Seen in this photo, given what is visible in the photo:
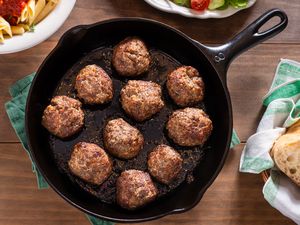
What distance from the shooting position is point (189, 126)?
7.42ft

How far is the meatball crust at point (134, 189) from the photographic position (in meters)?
2.20

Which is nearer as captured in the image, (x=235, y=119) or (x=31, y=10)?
(x=31, y=10)

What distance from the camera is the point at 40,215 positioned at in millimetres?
2383

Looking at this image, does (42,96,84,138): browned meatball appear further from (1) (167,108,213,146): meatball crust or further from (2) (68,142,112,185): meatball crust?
(1) (167,108,213,146): meatball crust

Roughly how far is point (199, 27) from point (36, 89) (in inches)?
34.7

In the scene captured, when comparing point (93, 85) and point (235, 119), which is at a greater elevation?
point (93, 85)

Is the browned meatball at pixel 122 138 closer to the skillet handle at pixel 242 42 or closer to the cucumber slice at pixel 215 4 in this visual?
the skillet handle at pixel 242 42

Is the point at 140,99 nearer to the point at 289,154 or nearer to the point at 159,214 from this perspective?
the point at 159,214

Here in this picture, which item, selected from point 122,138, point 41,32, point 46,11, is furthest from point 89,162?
point 46,11

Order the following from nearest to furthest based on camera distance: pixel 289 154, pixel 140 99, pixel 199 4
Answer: pixel 289 154, pixel 140 99, pixel 199 4

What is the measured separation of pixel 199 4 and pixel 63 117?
86cm

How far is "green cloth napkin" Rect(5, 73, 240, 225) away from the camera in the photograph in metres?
2.31

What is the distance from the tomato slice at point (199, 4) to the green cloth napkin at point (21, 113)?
0.88m

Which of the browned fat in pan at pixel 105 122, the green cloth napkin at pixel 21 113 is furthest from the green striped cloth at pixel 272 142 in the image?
the green cloth napkin at pixel 21 113
